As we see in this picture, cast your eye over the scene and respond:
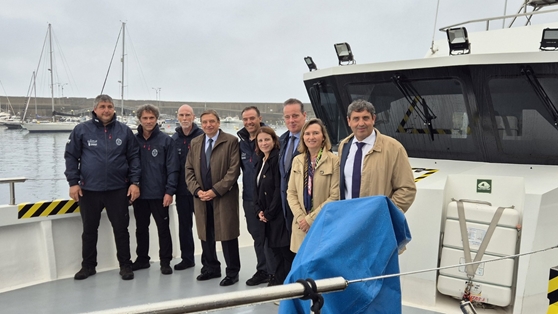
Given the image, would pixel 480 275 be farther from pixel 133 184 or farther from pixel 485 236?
pixel 133 184

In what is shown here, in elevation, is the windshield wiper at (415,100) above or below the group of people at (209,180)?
above

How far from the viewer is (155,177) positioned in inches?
184

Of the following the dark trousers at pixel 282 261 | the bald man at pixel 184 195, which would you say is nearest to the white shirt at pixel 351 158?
the dark trousers at pixel 282 261

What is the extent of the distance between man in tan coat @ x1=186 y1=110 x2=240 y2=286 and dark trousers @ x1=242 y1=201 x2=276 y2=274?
0.12 metres

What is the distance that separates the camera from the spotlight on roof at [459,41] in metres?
3.98

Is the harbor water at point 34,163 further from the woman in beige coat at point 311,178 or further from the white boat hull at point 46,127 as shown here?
the woman in beige coat at point 311,178

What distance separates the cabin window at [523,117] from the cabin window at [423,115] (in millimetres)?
268

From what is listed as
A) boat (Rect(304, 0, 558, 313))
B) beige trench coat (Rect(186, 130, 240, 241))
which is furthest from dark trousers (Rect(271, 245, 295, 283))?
boat (Rect(304, 0, 558, 313))

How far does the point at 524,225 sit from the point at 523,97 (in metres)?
1.09

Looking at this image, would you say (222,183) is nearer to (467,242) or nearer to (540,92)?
(467,242)

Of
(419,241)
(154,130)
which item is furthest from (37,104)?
(419,241)

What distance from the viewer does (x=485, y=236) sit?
3611mm

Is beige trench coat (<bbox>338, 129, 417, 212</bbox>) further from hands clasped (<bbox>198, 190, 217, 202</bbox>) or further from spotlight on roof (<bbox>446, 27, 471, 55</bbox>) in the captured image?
hands clasped (<bbox>198, 190, 217, 202</bbox>)

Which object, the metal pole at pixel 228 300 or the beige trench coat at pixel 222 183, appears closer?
the metal pole at pixel 228 300
